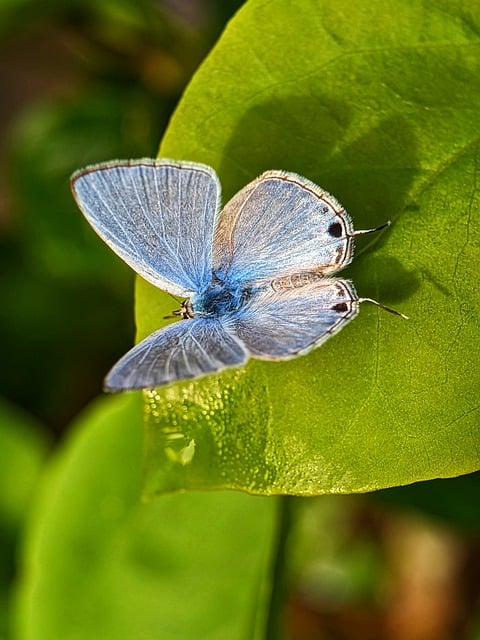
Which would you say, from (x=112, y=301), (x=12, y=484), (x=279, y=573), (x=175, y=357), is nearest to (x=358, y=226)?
(x=175, y=357)

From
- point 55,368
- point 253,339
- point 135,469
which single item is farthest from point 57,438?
point 253,339

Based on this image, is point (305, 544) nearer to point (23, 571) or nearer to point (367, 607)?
point (367, 607)

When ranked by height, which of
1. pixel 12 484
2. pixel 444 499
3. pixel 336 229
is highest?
pixel 336 229

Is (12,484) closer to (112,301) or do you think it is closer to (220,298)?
(112,301)

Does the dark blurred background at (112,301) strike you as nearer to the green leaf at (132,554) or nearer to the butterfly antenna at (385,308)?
the green leaf at (132,554)

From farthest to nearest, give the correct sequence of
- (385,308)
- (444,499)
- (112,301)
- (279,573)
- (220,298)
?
(112,301), (444,499), (279,573), (220,298), (385,308)

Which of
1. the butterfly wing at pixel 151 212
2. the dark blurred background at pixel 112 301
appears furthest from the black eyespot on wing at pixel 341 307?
the dark blurred background at pixel 112 301

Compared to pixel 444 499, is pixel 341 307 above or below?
above

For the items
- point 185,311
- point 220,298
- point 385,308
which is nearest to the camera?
point 385,308
